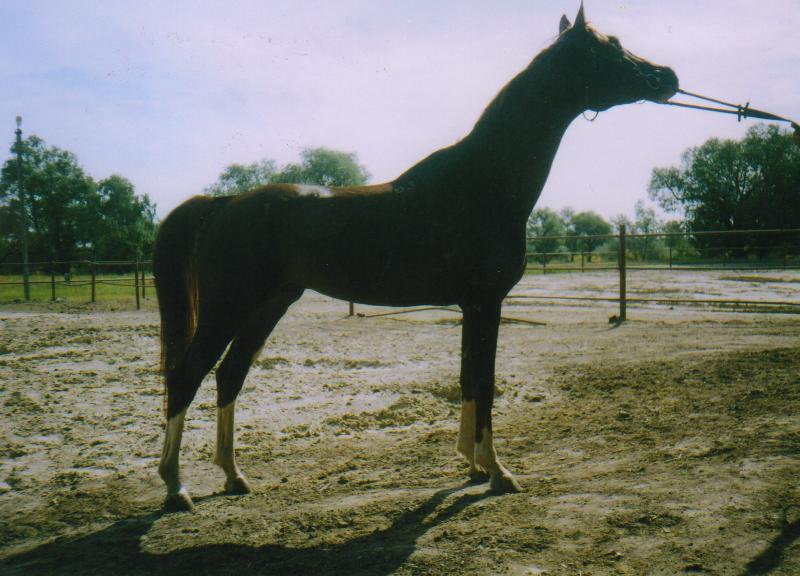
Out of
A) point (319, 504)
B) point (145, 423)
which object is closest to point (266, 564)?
point (319, 504)

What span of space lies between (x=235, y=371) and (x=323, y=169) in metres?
47.8

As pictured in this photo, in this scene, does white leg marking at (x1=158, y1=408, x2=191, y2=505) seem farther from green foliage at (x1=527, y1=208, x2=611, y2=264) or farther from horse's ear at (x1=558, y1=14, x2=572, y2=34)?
green foliage at (x1=527, y1=208, x2=611, y2=264)

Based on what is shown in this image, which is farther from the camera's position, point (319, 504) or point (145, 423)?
point (145, 423)

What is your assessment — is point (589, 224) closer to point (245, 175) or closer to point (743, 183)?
point (743, 183)

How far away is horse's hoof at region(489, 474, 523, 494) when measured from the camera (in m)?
3.05

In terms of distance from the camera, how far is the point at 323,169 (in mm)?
49594

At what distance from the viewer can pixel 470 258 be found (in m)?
3.20

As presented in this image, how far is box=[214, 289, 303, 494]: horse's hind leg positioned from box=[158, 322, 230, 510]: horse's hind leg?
0.83 ft

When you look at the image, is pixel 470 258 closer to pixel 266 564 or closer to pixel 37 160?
pixel 266 564

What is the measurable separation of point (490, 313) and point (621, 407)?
2.15m

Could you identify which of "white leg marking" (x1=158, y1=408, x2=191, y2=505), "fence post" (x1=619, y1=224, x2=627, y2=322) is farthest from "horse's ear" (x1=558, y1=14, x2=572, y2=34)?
"fence post" (x1=619, y1=224, x2=627, y2=322)

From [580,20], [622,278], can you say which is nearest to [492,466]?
[580,20]

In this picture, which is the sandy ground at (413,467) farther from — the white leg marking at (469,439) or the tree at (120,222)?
the tree at (120,222)

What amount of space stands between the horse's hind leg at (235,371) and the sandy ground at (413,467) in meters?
0.19
